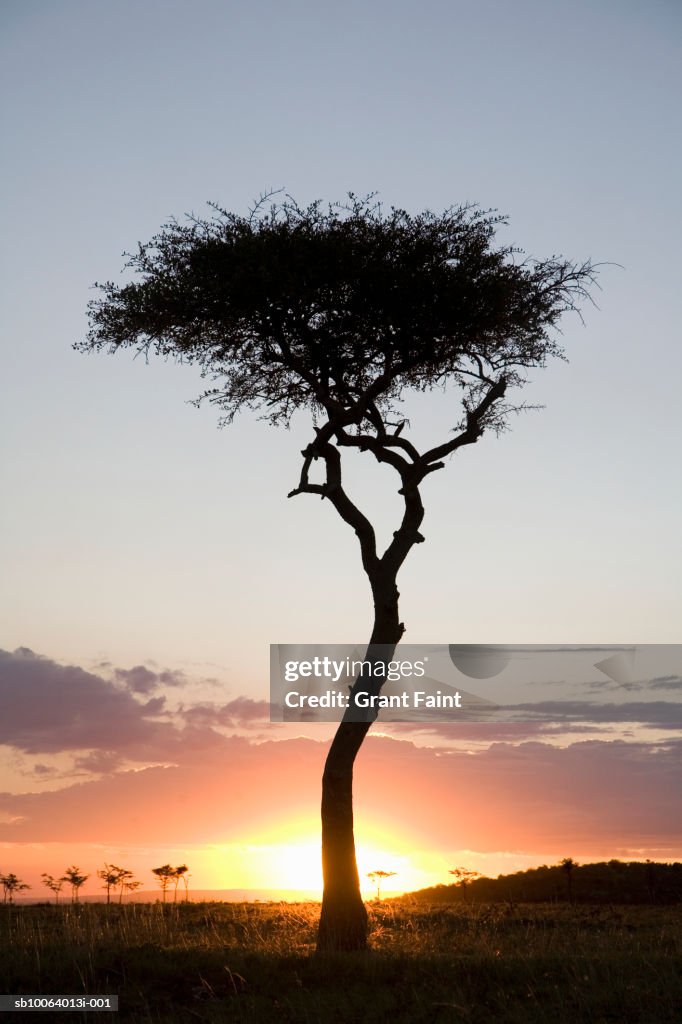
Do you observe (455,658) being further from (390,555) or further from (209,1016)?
(209,1016)

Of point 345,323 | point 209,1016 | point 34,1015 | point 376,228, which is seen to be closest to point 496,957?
point 209,1016

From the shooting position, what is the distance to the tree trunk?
61.7 feet

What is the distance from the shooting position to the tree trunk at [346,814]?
18.8 meters

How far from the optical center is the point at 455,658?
23547mm

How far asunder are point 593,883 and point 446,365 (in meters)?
31.3

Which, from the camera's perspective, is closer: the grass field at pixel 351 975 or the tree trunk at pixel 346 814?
the grass field at pixel 351 975

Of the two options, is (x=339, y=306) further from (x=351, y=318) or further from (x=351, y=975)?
(x=351, y=975)

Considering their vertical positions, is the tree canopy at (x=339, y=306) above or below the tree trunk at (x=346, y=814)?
above

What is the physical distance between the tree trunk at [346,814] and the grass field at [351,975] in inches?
31.0

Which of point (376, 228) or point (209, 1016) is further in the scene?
point (376, 228)

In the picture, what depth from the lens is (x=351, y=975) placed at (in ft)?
50.0

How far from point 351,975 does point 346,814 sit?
14.6ft

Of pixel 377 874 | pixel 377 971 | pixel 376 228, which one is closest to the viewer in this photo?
pixel 377 971

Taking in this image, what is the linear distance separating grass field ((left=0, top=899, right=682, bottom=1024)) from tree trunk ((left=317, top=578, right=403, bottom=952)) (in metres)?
0.79
